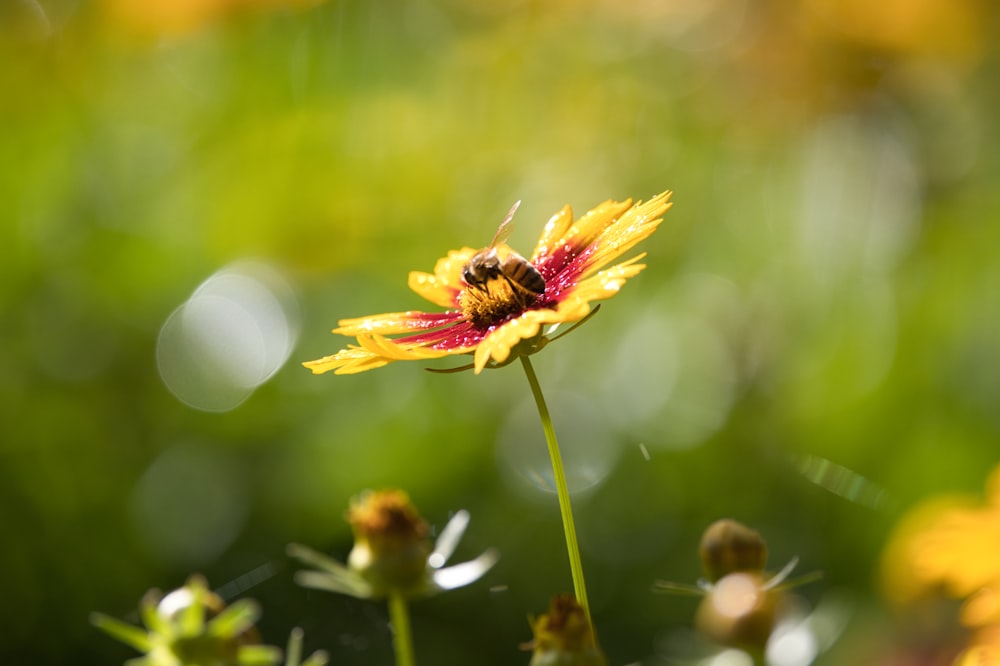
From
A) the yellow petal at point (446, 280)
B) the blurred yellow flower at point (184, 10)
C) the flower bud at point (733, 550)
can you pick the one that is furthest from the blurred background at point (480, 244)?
the flower bud at point (733, 550)

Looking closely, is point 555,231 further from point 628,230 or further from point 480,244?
point 480,244

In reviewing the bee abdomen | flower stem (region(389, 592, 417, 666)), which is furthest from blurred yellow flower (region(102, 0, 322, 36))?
flower stem (region(389, 592, 417, 666))

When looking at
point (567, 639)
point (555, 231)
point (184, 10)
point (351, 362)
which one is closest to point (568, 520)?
point (567, 639)

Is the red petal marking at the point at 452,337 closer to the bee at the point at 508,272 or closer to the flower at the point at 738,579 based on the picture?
the bee at the point at 508,272

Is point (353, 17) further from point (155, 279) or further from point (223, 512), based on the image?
point (223, 512)

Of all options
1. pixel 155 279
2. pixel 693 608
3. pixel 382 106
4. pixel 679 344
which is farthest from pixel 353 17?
pixel 693 608

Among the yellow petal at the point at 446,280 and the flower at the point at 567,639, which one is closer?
the flower at the point at 567,639

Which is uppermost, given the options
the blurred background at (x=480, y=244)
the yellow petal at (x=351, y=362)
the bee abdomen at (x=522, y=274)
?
the blurred background at (x=480, y=244)
